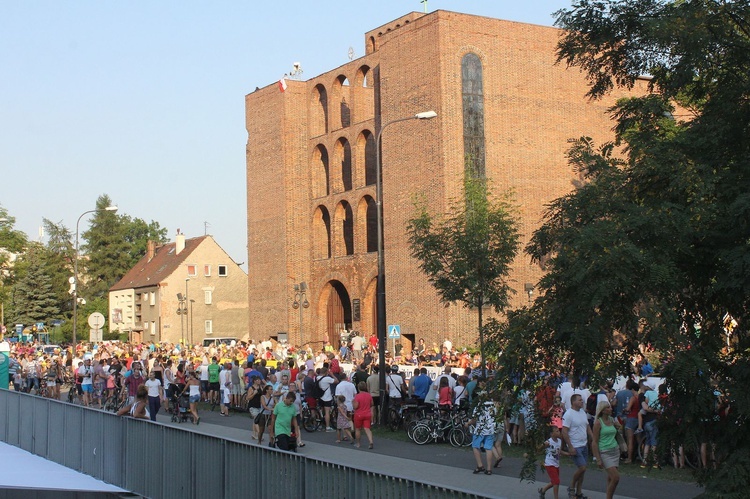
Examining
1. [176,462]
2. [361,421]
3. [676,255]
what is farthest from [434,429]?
[676,255]

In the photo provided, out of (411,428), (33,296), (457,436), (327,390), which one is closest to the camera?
(457,436)

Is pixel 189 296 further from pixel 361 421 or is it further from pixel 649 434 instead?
pixel 649 434

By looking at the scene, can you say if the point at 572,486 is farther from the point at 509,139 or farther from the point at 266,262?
the point at 266,262

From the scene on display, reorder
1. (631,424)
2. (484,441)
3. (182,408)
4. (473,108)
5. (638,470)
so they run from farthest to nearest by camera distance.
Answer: (473,108) → (182,408) → (631,424) → (638,470) → (484,441)

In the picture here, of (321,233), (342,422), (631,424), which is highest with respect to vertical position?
(321,233)

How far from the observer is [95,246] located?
4781 inches

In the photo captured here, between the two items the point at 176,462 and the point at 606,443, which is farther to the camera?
the point at 606,443

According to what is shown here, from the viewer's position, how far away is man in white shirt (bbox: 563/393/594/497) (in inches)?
600

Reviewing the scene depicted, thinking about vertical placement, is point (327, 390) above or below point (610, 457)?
above

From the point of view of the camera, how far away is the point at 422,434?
23641mm

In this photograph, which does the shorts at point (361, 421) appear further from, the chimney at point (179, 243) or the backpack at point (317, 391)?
the chimney at point (179, 243)

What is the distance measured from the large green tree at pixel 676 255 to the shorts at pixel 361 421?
32.1 ft

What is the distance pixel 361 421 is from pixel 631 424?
19.7 feet

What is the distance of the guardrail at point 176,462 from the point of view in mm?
9914
